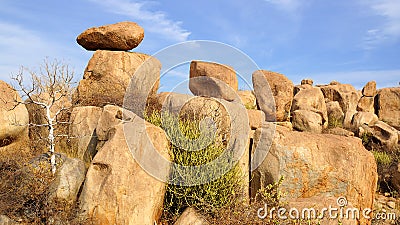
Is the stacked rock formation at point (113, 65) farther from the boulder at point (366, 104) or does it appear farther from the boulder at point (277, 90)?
the boulder at point (366, 104)

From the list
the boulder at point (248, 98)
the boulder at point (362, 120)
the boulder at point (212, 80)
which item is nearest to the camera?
the boulder at point (212, 80)

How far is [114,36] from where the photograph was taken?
43.1ft

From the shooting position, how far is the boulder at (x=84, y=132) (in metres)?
8.47

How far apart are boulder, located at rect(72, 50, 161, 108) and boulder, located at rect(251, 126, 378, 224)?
567cm

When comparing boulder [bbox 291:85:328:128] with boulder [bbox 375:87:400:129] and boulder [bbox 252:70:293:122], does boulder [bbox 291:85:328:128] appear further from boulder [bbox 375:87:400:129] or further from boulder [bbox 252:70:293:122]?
boulder [bbox 375:87:400:129]

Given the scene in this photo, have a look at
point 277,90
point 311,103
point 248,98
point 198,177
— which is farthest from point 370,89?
point 198,177

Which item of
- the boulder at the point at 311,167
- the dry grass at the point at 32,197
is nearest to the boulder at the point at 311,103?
the boulder at the point at 311,167

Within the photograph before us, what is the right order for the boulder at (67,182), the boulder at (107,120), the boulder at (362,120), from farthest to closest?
the boulder at (362,120) → the boulder at (107,120) → the boulder at (67,182)

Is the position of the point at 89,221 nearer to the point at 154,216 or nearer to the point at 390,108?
the point at 154,216

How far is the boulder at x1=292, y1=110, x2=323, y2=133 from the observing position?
16625 mm

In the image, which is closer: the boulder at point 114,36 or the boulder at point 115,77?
the boulder at point 115,77

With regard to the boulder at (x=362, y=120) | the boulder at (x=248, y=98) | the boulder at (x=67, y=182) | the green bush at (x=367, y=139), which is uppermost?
the boulder at (x=248, y=98)

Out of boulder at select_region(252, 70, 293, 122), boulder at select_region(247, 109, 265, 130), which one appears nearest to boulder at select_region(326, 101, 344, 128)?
boulder at select_region(252, 70, 293, 122)

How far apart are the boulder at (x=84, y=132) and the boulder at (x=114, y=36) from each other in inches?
173
